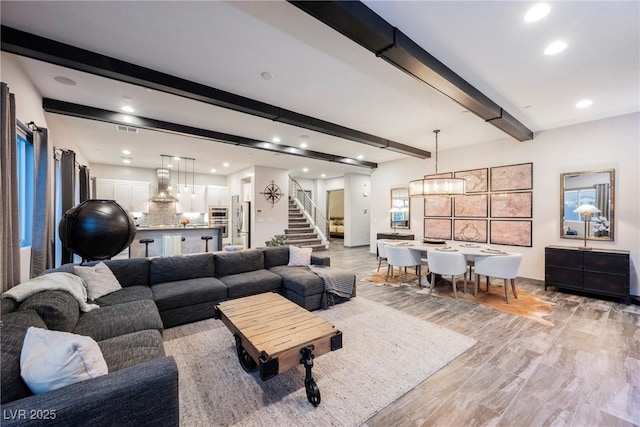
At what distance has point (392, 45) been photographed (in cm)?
236

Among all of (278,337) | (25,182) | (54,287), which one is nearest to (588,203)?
(278,337)

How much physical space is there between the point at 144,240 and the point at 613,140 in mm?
9147

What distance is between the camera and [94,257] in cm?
251

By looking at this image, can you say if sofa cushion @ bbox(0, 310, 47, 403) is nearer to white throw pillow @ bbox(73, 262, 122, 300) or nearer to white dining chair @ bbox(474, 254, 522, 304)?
white throw pillow @ bbox(73, 262, 122, 300)

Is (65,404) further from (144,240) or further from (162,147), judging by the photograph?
(162,147)

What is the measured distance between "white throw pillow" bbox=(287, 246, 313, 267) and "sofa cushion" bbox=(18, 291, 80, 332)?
2.96m

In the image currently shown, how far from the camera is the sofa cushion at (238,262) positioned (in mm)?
4129

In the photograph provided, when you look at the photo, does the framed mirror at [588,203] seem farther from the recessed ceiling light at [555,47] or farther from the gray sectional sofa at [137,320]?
the gray sectional sofa at [137,320]

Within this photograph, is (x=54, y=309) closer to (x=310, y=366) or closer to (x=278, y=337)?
(x=278, y=337)

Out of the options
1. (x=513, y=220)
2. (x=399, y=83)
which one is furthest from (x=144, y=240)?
(x=513, y=220)

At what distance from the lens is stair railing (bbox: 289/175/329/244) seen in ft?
34.5

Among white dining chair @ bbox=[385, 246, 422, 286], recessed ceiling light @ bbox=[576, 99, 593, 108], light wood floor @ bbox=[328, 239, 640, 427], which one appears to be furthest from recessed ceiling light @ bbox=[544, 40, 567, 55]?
white dining chair @ bbox=[385, 246, 422, 286]

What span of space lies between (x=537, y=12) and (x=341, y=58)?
5.69 feet

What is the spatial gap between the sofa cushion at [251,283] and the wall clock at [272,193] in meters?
5.24
